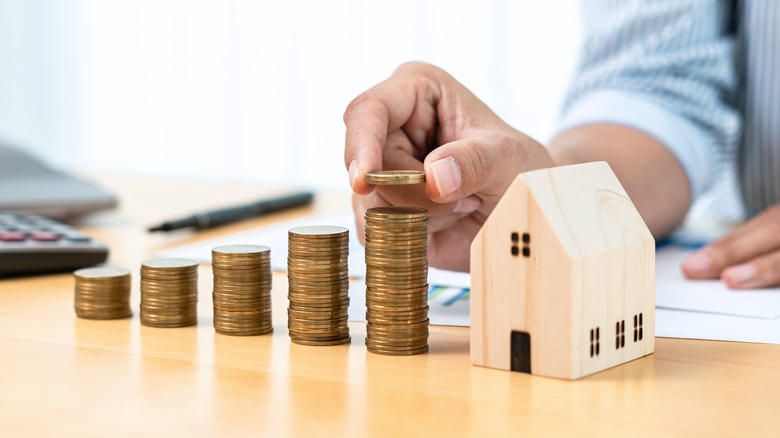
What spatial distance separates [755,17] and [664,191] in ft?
1.30

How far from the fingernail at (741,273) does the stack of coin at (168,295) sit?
54 centimetres

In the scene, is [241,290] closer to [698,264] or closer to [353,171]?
[353,171]

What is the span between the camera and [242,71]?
4.14 meters

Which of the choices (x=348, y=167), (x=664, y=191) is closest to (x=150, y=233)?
(x=348, y=167)

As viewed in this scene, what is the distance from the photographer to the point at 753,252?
3.19 feet

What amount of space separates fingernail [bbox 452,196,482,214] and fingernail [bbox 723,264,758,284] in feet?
Result: 0.87

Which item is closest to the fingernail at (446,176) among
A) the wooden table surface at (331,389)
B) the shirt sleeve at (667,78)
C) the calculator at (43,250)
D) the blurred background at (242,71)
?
the wooden table surface at (331,389)

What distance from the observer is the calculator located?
38.3 inches

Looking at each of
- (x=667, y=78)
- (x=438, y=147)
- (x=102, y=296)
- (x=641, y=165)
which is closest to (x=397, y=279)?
(x=438, y=147)

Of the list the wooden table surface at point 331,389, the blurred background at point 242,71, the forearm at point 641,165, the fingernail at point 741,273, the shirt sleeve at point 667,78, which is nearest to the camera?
the wooden table surface at point 331,389

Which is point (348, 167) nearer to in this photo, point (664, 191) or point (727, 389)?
point (727, 389)

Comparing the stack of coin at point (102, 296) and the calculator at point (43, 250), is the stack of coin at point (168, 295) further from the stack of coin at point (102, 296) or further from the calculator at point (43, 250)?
the calculator at point (43, 250)

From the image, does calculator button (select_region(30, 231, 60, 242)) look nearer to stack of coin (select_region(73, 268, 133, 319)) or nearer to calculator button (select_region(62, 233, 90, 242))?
calculator button (select_region(62, 233, 90, 242))

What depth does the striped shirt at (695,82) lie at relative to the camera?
131 cm
